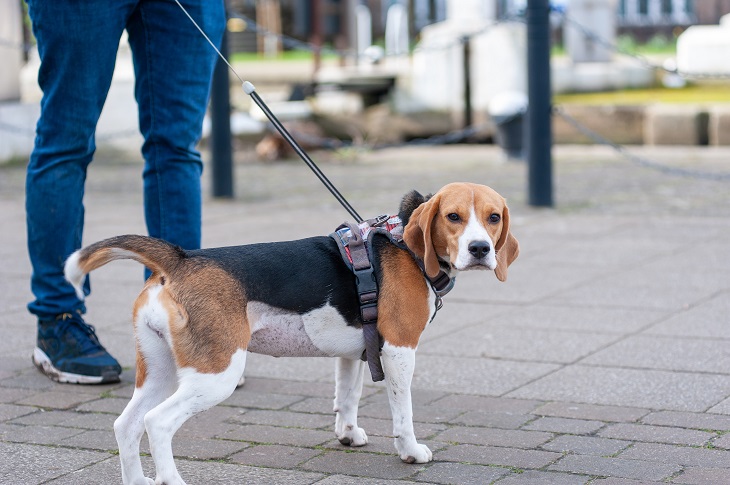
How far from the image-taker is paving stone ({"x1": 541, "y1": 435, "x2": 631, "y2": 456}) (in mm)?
3377

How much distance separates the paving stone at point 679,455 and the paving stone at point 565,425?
0.21 metres

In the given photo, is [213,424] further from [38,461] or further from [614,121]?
[614,121]

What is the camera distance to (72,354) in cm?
416

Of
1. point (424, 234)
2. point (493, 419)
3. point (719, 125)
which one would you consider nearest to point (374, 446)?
point (493, 419)

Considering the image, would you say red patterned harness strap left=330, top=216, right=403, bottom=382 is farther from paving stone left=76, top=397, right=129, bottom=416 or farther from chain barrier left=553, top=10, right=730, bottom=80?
chain barrier left=553, top=10, right=730, bottom=80

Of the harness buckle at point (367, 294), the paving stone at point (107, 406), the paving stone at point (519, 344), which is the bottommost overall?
the paving stone at point (519, 344)

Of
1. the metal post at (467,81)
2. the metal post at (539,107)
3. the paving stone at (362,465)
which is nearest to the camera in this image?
the paving stone at (362,465)

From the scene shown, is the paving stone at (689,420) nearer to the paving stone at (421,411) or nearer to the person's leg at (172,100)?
the paving stone at (421,411)

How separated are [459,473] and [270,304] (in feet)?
2.29

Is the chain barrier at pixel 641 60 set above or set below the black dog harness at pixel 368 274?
above

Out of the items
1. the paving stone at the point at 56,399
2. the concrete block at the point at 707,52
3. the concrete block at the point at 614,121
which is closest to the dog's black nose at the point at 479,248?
the paving stone at the point at 56,399

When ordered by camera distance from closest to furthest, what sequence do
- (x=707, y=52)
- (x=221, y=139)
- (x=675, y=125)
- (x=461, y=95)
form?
(x=221, y=139) → (x=675, y=125) → (x=461, y=95) → (x=707, y=52)

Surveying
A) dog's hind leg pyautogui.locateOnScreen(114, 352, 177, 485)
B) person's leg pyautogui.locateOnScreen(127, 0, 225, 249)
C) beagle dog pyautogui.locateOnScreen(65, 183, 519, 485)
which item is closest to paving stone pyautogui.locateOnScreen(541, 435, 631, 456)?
beagle dog pyautogui.locateOnScreen(65, 183, 519, 485)

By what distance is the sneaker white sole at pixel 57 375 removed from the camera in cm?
412
